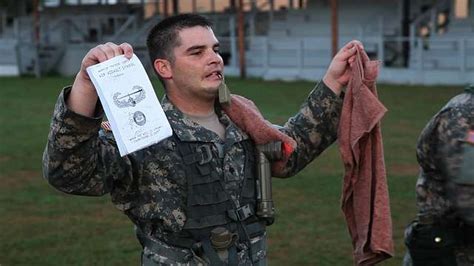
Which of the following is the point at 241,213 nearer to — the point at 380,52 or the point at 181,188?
the point at 181,188

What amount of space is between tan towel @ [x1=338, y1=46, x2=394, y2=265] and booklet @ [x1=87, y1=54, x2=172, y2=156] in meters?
0.77

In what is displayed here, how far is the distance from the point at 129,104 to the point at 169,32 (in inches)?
17.2

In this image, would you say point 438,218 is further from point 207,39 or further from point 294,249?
point 294,249

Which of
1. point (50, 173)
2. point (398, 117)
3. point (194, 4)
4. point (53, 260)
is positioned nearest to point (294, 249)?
point (53, 260)

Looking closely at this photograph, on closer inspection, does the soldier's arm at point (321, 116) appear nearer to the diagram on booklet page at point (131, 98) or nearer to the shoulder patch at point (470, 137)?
the shoulder patch at point (470, 137)

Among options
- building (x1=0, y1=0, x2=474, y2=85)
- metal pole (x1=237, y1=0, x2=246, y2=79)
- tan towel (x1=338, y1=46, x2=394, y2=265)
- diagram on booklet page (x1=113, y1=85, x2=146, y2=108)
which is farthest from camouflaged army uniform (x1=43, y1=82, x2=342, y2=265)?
metal pole (x1=237, y1=0, x2=246, y2=79)

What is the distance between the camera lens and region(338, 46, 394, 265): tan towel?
3.48 m

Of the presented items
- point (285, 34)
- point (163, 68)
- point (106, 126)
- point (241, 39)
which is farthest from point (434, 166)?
point (285, 34)

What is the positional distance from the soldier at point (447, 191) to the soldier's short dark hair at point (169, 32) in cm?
94

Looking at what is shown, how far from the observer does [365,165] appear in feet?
11.6

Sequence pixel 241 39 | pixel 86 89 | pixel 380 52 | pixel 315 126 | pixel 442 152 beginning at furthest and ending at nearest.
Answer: pixel 241 39 → pixel 380 52 → pixel 315 126 → pixel 442 152 → pixel 86 89

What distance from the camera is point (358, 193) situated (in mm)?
3523

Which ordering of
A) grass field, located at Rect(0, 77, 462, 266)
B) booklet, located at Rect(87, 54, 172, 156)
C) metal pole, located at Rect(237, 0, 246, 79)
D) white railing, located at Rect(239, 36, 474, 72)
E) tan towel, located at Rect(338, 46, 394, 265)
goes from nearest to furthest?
booklet, located at Rect(87, 54, 172, 156) < tan towel, located at Rect(338, 46, 394, 265) < grass field, located at Rect(0, 77, 462, 266) < white railing, located at Rect(239, 36, 474, 72) < metal pole, located at Rect(237, 0, 246, 79)

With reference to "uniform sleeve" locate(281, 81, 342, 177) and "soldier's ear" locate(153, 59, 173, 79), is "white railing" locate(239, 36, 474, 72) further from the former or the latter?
"soldier's ear" locate(153, 59, 173, 79)
